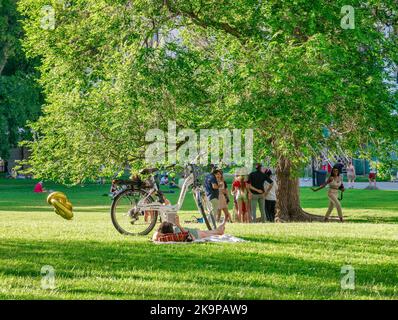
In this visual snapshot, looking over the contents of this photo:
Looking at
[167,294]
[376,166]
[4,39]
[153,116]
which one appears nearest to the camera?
[167,294]

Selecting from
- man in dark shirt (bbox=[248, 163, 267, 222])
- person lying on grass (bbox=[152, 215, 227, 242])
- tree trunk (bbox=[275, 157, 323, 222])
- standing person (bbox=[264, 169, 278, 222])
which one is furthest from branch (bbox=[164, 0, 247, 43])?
person lying on grass (bbox=[152, 215, 227, 242])

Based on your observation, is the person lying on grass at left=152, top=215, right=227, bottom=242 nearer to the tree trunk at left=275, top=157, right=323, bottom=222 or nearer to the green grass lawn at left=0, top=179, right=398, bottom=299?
the green grass lawn at left=0, top=179, right=398, bottom=299

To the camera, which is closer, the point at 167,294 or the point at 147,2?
the point at 167,294

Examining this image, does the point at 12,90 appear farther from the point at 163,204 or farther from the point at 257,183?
the point at 163,204

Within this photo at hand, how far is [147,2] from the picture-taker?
23234mm

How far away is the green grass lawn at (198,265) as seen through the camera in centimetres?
978

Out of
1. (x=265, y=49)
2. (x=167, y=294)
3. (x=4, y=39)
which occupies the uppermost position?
(x=4, y=39)

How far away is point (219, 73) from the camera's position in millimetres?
24188

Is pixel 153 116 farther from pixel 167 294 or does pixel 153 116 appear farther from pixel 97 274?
pixel 167 294

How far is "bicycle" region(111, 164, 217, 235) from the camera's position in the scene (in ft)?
51.1

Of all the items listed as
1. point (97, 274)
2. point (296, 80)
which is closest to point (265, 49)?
point (296, 80)

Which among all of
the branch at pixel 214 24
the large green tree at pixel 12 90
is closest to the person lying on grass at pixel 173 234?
the branch at pixel 214 24

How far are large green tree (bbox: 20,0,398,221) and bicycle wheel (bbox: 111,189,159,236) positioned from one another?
6.28 m
